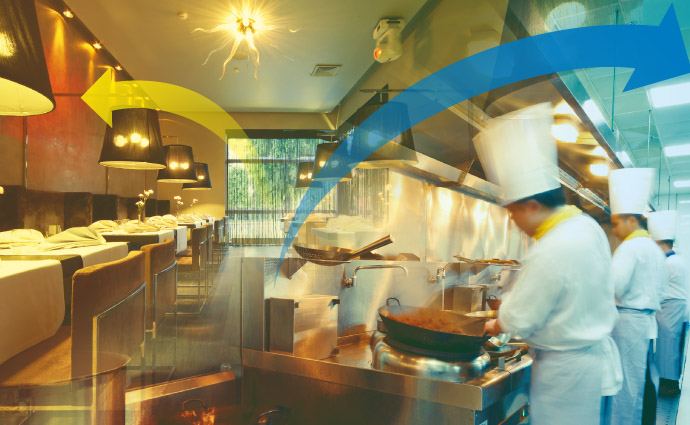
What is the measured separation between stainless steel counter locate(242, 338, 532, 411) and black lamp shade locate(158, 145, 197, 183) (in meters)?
4.43

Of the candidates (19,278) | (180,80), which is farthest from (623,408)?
(180,80)

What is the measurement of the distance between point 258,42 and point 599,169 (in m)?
4.78

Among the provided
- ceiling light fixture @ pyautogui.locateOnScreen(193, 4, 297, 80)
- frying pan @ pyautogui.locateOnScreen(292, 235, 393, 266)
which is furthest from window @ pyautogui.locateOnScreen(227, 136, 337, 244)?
frying pan @ pyautogui.locateOnScreen(292, 235, 393, 266)

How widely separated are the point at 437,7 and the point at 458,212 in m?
2.28

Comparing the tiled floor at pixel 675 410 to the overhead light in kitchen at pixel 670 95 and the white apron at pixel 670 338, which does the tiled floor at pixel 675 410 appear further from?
the overhead light in kitchen at pixel 670 95

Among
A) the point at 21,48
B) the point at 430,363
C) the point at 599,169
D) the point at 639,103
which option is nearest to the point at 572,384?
the point at 430,363

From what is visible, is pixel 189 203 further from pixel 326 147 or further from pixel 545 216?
pixel 545 216

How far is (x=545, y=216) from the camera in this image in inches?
60.5

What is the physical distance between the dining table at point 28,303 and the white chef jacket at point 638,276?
3.55m

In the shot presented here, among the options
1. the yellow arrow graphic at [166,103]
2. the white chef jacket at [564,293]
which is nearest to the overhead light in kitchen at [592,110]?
the white chef jacket at [564,293]

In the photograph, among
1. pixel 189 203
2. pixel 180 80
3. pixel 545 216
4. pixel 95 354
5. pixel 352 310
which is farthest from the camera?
pixel 189 203

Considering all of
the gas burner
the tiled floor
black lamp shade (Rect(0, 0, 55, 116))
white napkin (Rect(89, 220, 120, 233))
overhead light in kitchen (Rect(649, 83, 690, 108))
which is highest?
overhead light in kitchen (Rect(649, 83, 690, 108))

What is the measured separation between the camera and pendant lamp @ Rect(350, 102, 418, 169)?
289 centimetres

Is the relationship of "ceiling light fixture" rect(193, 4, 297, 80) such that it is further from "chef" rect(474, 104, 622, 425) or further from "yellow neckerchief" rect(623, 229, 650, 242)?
"yellow neckerchief" rect(623, 229, 650, 242)
